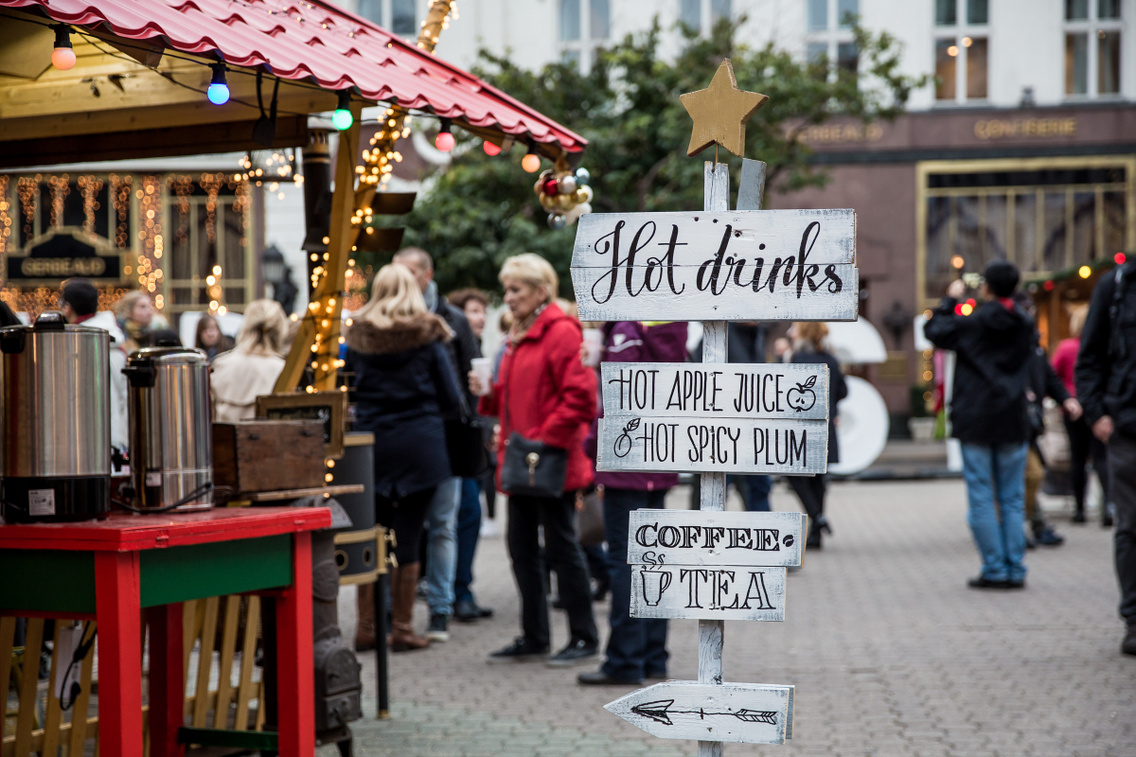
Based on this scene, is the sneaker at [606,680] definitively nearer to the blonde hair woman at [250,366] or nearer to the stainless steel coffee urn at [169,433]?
the blonde hair woman at [250,366]

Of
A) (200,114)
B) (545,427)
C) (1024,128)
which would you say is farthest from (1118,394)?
(1024,128)

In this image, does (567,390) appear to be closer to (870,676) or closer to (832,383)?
(870,676)

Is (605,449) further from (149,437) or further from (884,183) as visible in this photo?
(884,183)

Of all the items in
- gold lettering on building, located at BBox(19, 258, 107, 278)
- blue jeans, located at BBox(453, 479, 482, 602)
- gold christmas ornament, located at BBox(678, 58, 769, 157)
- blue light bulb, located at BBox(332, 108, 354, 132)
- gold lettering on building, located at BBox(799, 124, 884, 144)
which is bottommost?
blue jeans, located at BBox(453, 479, 482, 602)

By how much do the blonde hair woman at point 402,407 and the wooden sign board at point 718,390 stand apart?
3.29 metres

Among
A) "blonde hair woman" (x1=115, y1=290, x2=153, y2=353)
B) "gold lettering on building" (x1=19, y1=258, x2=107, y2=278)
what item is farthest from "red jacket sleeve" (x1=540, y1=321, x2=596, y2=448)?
"gold lettering on building" (x1=19, y1=258, x2=107, y2=278)

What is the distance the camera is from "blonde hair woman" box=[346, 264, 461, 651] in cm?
661

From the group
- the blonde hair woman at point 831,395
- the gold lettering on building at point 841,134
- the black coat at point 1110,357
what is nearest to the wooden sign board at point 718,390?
the black coat at point 1110,357

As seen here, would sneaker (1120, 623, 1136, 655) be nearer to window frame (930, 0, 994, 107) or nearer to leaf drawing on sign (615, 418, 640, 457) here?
leaf drawing on sign (615, 418, 640, 457)

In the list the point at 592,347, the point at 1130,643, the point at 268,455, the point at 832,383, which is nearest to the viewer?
the point at 268,455

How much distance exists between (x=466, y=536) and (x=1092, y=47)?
23.0 meters

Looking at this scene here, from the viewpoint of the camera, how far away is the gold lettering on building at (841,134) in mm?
26375

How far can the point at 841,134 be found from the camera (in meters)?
26.4

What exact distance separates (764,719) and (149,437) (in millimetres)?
1953
